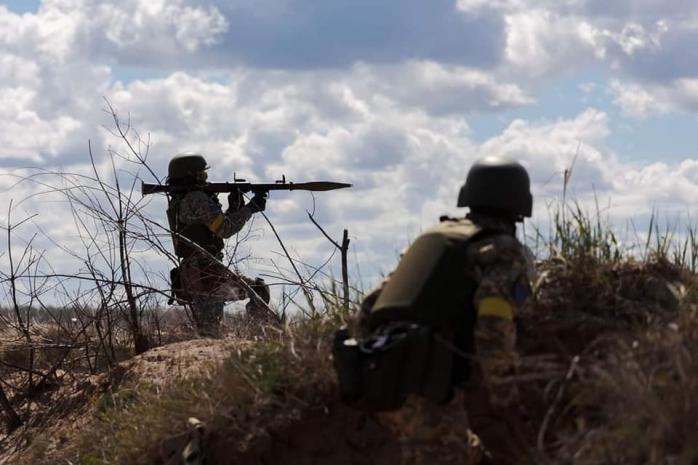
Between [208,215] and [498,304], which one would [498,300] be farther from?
[208,215]

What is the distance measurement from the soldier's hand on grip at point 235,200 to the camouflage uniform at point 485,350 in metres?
6.27

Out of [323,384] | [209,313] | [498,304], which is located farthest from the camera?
[209,313]

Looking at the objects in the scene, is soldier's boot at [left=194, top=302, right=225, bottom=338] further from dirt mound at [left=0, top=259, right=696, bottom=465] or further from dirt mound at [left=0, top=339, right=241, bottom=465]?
dirt mound at [left=0, top=259, right=696, bottom=465]

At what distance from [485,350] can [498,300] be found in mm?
221

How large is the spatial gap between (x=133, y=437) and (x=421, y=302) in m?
2.30

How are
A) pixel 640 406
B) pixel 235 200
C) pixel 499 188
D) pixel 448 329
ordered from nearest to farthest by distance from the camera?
1. pixel 640 406
2. pixel 448 329
3. pixel 499 188
4. pixel 235 200

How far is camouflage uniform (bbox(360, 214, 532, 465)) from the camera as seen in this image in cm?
511

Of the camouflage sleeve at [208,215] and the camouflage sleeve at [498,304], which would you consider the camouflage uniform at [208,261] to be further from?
the camouflage sleeve at [498,304]

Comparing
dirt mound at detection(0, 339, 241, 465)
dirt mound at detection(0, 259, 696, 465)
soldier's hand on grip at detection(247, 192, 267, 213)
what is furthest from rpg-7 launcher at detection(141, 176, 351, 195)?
dirt mound at detection(0, 259, 696, 465)

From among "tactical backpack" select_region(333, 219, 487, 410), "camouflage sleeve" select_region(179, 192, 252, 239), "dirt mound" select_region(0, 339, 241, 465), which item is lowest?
"dirt mound" select_region(0, 339, 241, 465)

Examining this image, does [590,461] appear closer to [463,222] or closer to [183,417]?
[463,222]

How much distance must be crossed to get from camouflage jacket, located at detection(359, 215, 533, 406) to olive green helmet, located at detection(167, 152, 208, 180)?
6.35 meters

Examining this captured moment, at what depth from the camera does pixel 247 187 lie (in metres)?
11.5

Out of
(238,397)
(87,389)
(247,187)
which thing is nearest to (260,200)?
(247,187)
